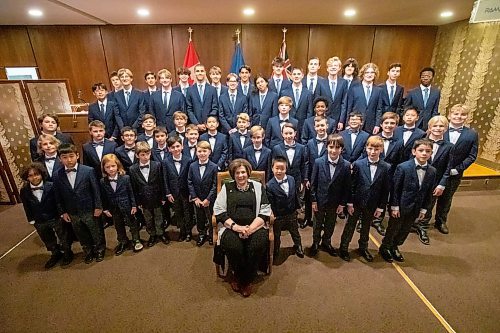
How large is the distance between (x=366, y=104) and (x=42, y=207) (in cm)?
427

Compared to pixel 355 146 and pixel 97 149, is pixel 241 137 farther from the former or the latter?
pixel 97 149

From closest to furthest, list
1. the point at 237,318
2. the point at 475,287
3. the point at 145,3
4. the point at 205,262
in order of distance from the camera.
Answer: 1. the point at 237,318
2. the point at 475,287
3. the point at 205,262
4. the point at 145,3

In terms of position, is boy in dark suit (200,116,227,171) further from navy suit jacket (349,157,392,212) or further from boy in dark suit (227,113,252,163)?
navy suit jacket (349,157,392,212)

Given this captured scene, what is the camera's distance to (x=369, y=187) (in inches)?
102

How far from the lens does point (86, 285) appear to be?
2.54m

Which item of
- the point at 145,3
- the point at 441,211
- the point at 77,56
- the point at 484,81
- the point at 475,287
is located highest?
the point at 145,3

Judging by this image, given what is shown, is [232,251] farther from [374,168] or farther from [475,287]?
[475,287]

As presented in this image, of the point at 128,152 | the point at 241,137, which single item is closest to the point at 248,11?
the point at 241,137

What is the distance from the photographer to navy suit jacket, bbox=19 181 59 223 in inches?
104

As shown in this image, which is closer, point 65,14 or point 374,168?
point 374,168

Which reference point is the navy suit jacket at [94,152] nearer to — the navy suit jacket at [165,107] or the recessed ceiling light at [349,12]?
the navy suit jacket at [165,107]

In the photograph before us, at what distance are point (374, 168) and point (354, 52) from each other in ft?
17.1

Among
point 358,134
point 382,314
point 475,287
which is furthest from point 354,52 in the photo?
point 382,314

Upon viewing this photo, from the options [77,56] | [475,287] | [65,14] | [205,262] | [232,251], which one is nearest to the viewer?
[232,251]
